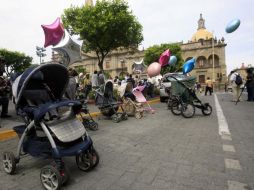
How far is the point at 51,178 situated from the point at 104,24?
22.7 metres

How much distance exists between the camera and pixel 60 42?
1385cm

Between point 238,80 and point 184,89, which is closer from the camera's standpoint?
point 184,89

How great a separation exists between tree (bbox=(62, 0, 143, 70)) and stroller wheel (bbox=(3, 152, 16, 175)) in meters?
21.9

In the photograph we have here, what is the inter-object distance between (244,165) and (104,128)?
422 centimetres

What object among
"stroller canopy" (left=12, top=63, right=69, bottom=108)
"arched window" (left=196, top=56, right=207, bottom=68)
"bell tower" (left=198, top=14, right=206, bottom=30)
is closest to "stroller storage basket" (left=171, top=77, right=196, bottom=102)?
"stroller canopy" (left=12, top=63, right=69, bottom=108)

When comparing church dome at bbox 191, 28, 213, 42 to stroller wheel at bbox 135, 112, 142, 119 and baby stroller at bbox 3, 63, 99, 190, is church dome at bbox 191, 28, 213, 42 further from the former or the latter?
baby stroller at bbox 3, 63, 99, 190

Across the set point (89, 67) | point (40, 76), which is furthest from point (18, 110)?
point (89, 67)

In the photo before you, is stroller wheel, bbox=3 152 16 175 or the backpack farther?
the backpack

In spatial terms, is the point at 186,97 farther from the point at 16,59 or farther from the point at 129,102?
the point at 16,59

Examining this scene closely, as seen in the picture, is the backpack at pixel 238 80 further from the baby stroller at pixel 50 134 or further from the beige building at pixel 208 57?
the beige building at pixel 208 57

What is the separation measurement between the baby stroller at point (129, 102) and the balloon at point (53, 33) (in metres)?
6.41

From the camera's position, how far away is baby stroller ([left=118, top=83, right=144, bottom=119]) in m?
9.27

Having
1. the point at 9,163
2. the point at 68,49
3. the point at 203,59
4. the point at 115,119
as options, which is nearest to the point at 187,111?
the point at 115,119

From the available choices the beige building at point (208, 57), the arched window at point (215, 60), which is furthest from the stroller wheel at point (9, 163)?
the arched window at point (215, 60)
